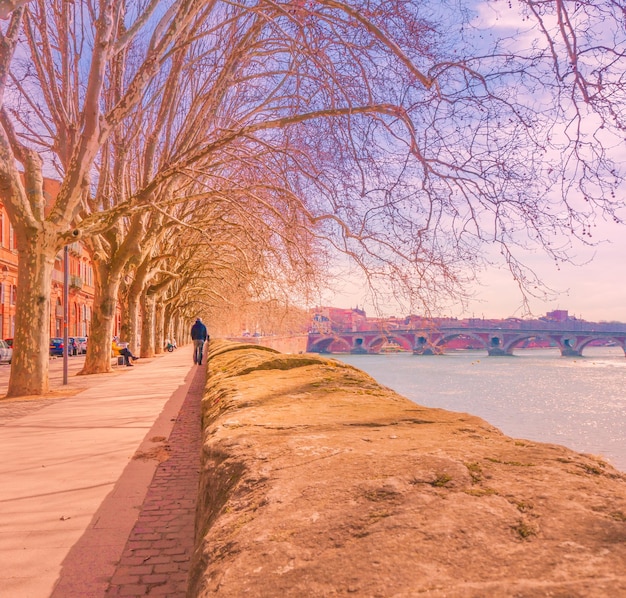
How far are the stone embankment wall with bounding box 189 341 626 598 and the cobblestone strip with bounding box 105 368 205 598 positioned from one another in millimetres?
522

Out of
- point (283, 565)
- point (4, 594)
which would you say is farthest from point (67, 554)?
point (283, 565)

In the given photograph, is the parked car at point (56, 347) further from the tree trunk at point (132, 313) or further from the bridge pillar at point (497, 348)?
the bridge pillar at point (497, 348)

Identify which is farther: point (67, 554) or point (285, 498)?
point (67, 554)

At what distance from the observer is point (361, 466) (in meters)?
2.67

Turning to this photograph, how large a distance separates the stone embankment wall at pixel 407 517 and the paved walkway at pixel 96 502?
0.80 m

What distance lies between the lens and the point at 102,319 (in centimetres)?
1909

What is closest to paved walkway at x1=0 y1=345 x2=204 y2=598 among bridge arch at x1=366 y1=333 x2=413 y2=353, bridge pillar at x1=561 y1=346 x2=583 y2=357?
bridge arch at x1=366 y1=333 x2=413 y2=353

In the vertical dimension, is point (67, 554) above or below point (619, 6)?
below

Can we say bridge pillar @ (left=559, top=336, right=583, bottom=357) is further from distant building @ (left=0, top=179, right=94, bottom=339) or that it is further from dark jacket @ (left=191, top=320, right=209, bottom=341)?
dark jacket @ (left=191, top=320, right=209, bottom=341)

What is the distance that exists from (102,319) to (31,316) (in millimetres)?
6106

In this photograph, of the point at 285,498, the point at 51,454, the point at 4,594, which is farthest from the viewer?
the point at 51,454

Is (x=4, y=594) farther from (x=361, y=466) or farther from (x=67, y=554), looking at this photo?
(x=361, y=466)

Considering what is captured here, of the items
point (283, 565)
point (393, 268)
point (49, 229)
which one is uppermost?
point (49, 229)

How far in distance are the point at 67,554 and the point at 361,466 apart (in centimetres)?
240
